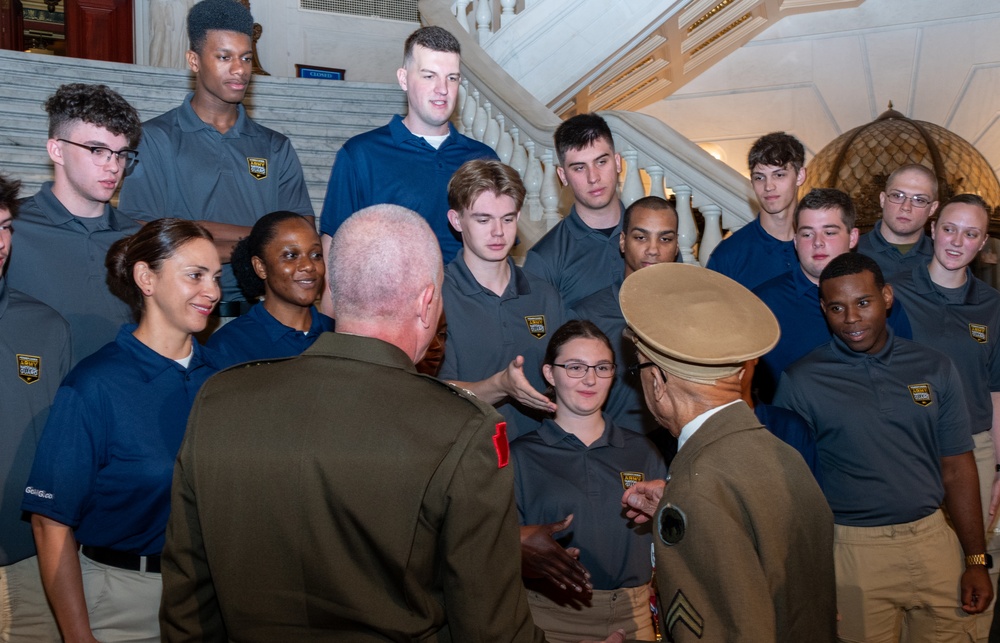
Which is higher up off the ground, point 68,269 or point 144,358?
point 68,269

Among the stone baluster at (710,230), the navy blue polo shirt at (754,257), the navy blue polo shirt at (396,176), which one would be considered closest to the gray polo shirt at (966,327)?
the navy blue polo shirt at (754,257)

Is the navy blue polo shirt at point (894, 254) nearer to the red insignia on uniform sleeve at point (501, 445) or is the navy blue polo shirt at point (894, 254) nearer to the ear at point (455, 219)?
the ear at point (455, 219)

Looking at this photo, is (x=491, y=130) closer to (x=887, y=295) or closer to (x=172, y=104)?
(x=172, y=104)

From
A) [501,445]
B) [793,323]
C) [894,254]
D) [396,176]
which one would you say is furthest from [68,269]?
[894,254]

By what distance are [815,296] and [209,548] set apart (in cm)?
271

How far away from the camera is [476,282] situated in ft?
11.8

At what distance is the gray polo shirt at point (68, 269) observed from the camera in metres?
3.25

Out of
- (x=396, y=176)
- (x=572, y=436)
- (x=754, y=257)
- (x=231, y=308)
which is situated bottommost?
(x=572, y=436)

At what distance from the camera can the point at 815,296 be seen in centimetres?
393

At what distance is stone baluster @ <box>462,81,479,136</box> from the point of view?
253 inches

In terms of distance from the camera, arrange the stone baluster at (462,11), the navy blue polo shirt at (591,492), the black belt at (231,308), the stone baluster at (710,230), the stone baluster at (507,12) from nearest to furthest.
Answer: the navy blue polo shirt at (591,492), the black belt at (231,308), the stone baluster at (710,230), the stone baluster at (507,12), the stone baluster at (462,11)

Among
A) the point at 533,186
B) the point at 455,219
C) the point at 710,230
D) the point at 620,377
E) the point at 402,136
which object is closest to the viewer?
the point at 455,219

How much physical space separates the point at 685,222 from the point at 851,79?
183 inches

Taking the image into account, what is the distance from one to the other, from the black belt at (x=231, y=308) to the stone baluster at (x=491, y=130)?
7.25ft
